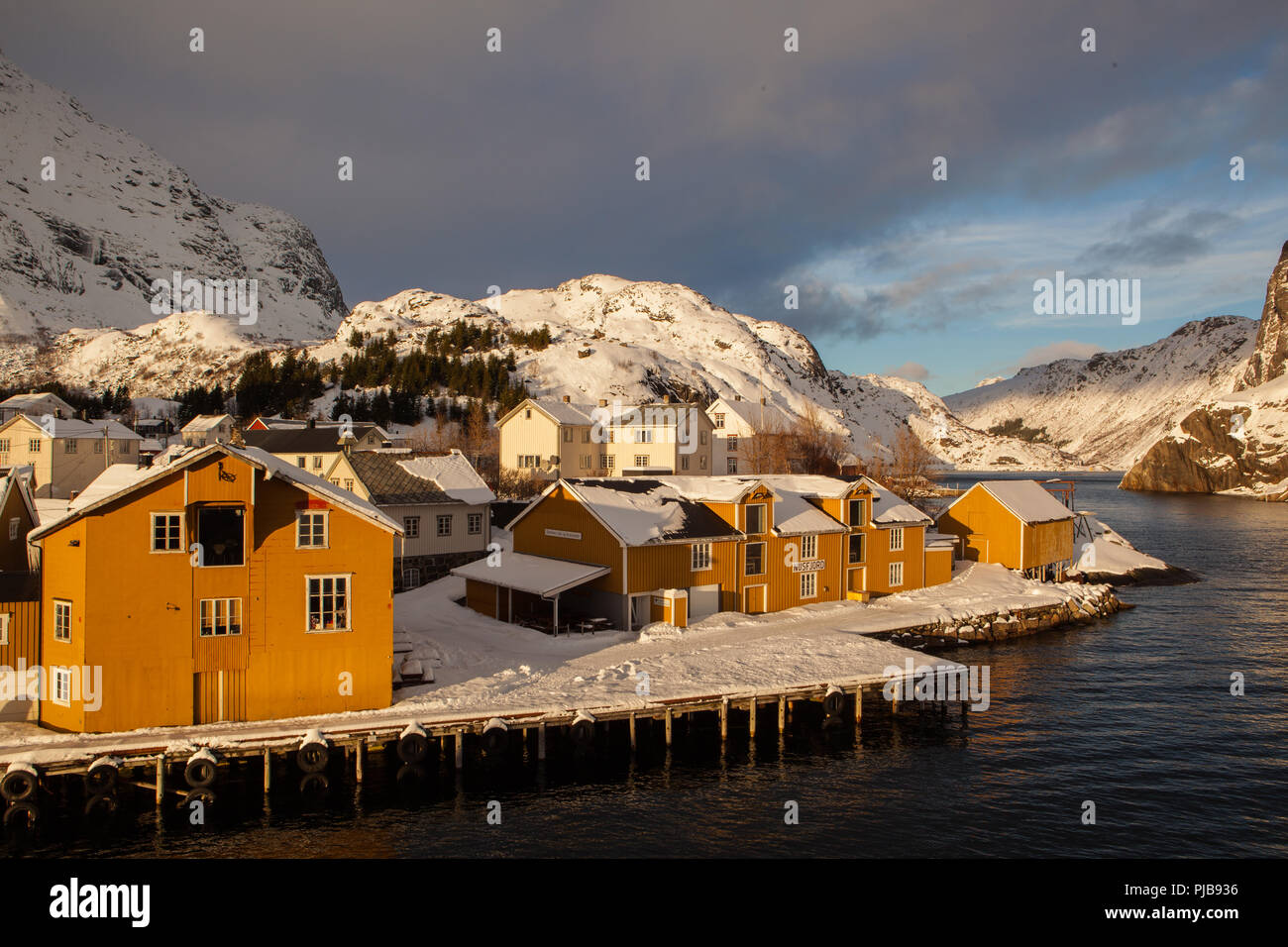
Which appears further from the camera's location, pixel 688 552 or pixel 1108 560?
pixel 1108 560

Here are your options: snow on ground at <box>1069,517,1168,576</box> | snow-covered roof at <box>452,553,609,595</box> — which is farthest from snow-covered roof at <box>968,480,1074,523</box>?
snow-covered roof at <box>452,553,609,595</box>

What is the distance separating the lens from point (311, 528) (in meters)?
27.5

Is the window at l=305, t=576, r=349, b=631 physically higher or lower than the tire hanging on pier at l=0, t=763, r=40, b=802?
higher

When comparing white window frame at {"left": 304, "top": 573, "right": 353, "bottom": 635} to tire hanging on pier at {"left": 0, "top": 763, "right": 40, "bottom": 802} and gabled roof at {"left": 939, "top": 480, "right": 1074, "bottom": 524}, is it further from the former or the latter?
gabled roof at {"left": 939, "top": 480, "right": 1074, "bottom": 524}

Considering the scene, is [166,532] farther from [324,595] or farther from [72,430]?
[72,430]

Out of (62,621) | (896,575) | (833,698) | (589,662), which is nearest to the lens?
(62,621)

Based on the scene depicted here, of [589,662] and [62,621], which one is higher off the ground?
[62,621]

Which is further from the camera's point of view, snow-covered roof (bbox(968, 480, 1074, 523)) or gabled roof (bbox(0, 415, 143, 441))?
gabled roof (bbox(0, 415, 143, 441))

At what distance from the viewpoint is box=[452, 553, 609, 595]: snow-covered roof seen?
38.6 meters

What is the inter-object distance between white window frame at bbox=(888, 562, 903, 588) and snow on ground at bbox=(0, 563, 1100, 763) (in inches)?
75.4

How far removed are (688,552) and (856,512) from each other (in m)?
12.9

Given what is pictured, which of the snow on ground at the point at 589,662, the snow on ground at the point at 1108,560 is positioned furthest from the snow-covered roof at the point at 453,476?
the snow on ground at the point at 1108,560

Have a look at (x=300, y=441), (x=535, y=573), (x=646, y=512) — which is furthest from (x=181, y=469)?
(x=300, y=441)

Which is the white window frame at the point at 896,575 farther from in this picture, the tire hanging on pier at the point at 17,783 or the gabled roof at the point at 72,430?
the gabled roof at the point at 72,430
